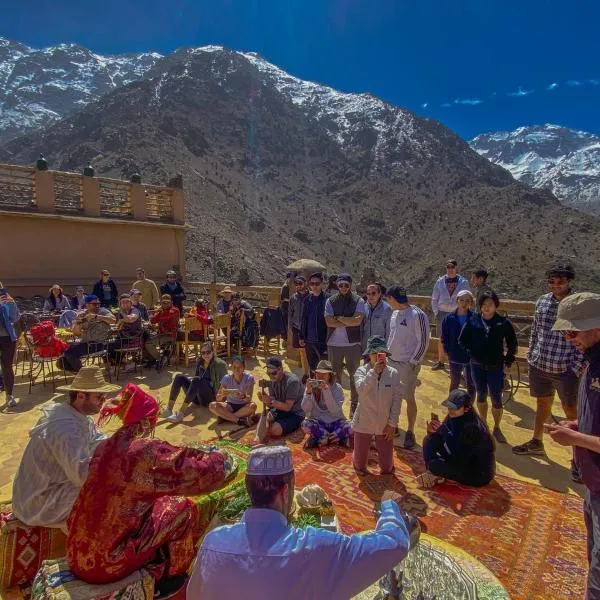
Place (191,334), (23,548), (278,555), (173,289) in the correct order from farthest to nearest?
1. (173,289)
2. (191,334)
3. (23,548)
4. (278,555)

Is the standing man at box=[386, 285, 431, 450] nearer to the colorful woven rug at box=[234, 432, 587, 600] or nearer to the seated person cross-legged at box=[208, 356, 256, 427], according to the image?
the colorful woven rug at box=[234, 432, 587, 600]

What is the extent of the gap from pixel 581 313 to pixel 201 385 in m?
5.06

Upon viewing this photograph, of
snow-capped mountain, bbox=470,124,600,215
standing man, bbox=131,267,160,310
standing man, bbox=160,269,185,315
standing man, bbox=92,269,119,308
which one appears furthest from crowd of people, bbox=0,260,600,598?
snow-capped mountain, bbox=470,124,600,215

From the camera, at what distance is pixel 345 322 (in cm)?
573

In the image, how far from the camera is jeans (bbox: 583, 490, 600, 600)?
2070mm

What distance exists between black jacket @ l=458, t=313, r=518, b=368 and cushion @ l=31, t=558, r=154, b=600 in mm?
3835

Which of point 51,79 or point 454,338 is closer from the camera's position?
point 454,338

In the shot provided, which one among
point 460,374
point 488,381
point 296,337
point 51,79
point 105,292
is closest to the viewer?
point 488,381

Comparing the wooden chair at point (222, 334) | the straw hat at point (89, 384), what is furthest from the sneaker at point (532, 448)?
the wooden chair at point (222, 334)

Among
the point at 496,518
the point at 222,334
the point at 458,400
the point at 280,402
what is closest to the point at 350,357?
the point at 280,402

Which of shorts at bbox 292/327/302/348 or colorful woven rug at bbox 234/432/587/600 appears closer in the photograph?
colorful woven rug at bbox 234/432/587/600

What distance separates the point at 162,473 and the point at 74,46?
6870 inches

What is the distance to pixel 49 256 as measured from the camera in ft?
41.1

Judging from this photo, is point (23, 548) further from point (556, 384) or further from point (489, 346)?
point (556, 384)
